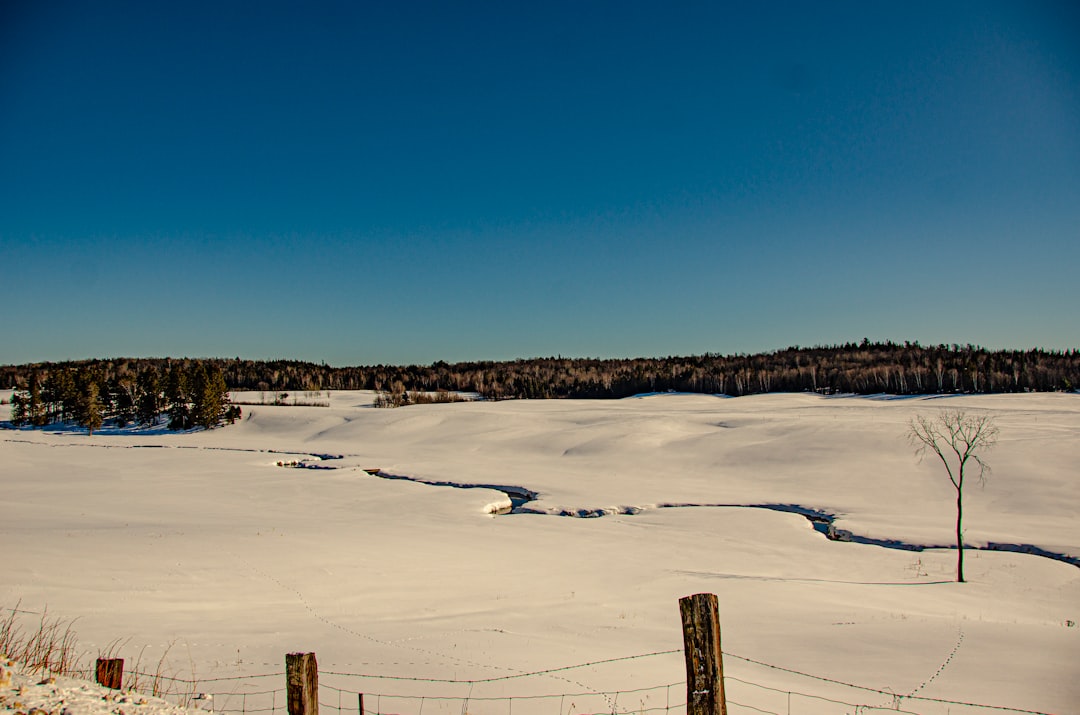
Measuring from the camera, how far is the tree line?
8156 centimetres

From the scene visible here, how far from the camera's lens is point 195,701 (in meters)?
7.56

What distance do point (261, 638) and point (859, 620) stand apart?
506 inches

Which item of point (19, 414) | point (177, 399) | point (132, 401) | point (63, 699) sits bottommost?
point (19, 414)

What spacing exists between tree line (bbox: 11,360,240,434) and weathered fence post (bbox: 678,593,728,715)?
87696 mm

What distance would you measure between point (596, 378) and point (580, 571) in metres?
117

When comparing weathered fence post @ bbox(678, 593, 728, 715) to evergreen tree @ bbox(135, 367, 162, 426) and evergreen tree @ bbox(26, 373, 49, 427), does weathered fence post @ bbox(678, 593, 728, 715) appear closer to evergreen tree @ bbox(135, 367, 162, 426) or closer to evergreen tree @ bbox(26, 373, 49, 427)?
evergreen tree @ bbox(135, 367, 162, 426)

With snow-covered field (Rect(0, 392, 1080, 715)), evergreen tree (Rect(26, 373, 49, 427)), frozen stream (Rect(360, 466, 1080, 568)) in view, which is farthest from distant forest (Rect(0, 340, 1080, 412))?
frozen stream (Rect(360, 466, 1080, 568))

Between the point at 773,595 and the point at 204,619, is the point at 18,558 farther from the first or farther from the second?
the point at 773,595

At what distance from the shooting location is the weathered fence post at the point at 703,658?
4.54 meters

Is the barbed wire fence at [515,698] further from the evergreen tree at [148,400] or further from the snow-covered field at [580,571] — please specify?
the evergreen tree at [148,400]

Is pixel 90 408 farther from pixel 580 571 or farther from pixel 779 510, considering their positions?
pixel 779 510

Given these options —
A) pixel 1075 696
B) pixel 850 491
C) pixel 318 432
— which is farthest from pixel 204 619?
pixel 318 432

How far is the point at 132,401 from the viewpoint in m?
88.4

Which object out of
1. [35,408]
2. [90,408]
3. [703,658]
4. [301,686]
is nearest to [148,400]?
[90,408]
